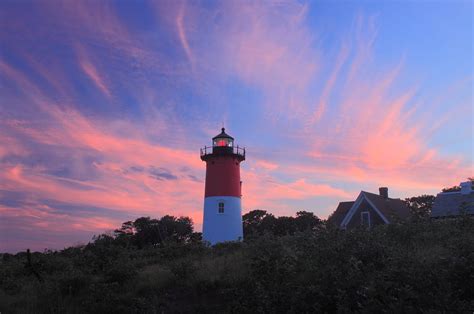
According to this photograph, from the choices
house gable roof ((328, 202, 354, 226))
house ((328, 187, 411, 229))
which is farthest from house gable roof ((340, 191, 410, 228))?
house gable roof ((328, 202, 354, 226))

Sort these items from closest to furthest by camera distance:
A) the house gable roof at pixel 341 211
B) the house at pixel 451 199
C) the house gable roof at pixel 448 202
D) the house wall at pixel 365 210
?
1. the house gable roof at pixel 448 202
2. the house at pixel 451 199
3. the house wall at pixel 365 210
4. the house gable roof at pixel 341 211

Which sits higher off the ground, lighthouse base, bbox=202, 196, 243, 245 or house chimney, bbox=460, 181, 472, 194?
house chimney, bbox=460, 181, 472, 194

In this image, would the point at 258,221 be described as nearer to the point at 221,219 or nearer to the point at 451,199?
the point at 221,219

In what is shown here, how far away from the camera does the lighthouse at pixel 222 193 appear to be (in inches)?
1241

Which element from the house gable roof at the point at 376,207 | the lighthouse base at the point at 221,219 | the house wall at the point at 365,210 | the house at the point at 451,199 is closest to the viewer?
the house at the point at 451,199

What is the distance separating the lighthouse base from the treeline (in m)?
16.3

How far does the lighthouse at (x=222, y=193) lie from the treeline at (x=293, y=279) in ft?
53.6

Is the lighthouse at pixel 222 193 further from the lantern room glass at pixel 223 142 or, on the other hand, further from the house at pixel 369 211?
the house at pixel 369 211

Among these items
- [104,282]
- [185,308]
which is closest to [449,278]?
[185,308]

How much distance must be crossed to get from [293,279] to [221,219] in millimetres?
22199

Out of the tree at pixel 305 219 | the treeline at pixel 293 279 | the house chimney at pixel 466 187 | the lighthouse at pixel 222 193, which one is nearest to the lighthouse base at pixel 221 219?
the lighthouse at pixel 222 193

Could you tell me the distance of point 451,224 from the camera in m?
13.6

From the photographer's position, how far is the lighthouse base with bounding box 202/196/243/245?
31453mm

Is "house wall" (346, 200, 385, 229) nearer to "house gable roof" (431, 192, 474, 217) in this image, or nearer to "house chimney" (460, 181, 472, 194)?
"house gable roof" (431, 192, 474, 217)
